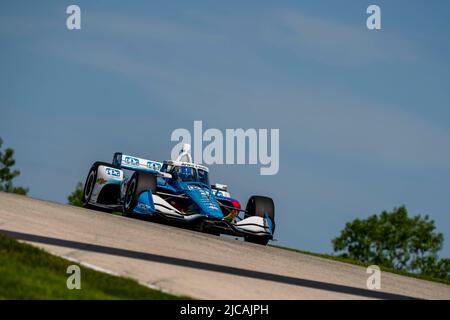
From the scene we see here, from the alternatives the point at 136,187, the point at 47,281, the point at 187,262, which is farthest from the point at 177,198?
the point at 47,281

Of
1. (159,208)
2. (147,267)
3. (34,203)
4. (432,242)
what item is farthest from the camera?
(432,242)

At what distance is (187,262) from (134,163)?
12.5 meters

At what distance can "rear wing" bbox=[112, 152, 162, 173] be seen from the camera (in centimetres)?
2577

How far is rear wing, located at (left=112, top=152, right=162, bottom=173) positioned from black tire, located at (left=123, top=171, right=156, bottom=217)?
10.1 feet

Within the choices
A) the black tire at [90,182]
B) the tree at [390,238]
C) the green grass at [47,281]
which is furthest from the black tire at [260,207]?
the tree at [390,238]

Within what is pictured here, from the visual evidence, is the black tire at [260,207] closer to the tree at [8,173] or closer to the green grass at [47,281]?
the green grass at [47,281]

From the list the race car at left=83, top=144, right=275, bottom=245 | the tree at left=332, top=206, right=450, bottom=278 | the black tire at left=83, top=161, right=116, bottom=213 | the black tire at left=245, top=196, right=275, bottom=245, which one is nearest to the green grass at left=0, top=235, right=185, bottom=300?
the race car at left=83, top=144, right=275, bottom=245

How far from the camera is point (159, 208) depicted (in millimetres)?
21578

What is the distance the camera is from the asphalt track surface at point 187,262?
12.0m

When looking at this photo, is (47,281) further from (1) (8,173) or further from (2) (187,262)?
(1) (8,173)

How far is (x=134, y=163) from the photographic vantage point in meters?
25.8
